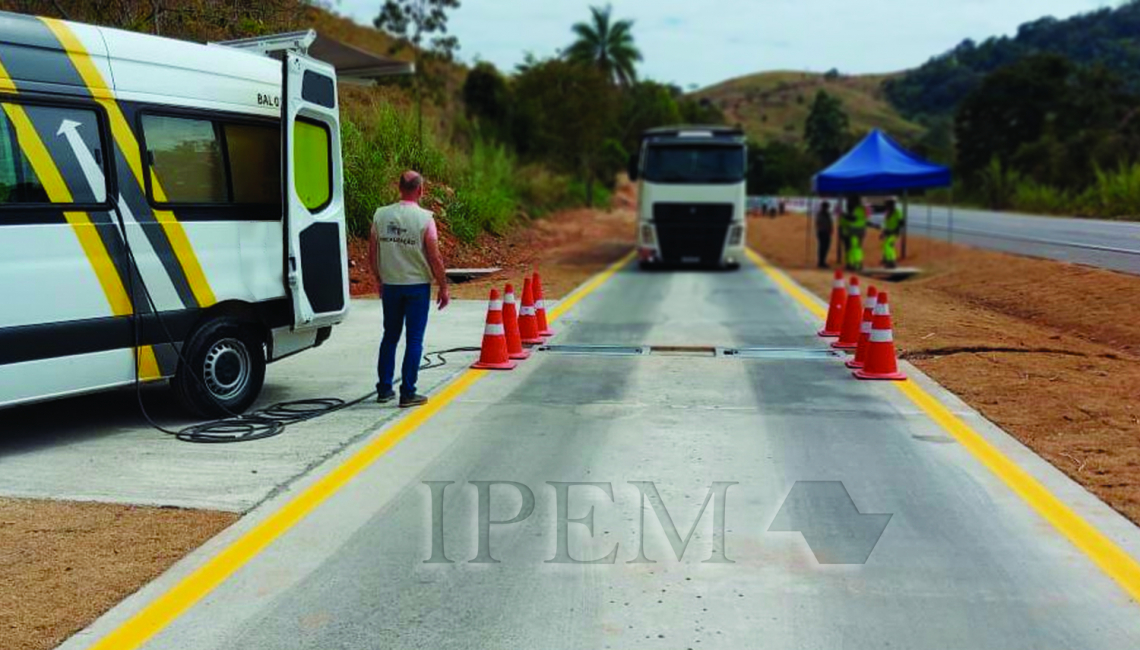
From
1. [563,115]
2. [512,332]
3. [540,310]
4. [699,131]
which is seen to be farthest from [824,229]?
[563,115]

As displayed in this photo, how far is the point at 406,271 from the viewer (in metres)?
8.20

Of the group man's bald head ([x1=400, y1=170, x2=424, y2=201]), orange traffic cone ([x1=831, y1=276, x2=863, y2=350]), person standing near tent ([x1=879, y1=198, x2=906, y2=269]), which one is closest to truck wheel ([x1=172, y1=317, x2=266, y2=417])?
man's bald head ([x1=400, y1=170, x2=424, y2=201])

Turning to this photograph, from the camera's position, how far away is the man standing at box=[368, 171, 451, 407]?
8.09m

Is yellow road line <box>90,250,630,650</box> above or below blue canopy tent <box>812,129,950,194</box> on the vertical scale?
below

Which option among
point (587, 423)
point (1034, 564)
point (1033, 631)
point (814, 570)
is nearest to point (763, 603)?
point (814, 570)

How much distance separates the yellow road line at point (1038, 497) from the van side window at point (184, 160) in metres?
5.87

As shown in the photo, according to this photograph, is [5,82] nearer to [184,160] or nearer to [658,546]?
[184,160]

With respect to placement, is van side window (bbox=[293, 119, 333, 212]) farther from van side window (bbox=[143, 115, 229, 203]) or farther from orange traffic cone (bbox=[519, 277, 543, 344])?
orange traffic cone (bbox=[519, 277, 543, 344])

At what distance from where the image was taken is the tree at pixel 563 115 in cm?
3791

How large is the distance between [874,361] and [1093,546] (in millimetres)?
4619

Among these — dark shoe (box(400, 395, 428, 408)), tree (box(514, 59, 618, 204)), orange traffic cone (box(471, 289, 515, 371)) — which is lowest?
dark shoe (box(400, 395, 428, 408))

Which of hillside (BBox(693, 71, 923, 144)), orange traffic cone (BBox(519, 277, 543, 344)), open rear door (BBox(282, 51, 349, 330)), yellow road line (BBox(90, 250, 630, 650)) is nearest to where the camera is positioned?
yellow road line (BBox(90, 250, 630, 650))

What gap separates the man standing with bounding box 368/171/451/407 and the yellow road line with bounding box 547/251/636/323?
5328 millimetres

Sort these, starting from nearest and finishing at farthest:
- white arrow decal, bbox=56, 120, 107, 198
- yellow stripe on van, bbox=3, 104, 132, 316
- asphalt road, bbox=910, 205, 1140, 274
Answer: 1. yellow stripe on van, bbox=3, 104, 132, 316
2. white arrow decal, bbox=56, 120, 107, 198
3. asphalt road, bbox=910, 205, 1140, 274
